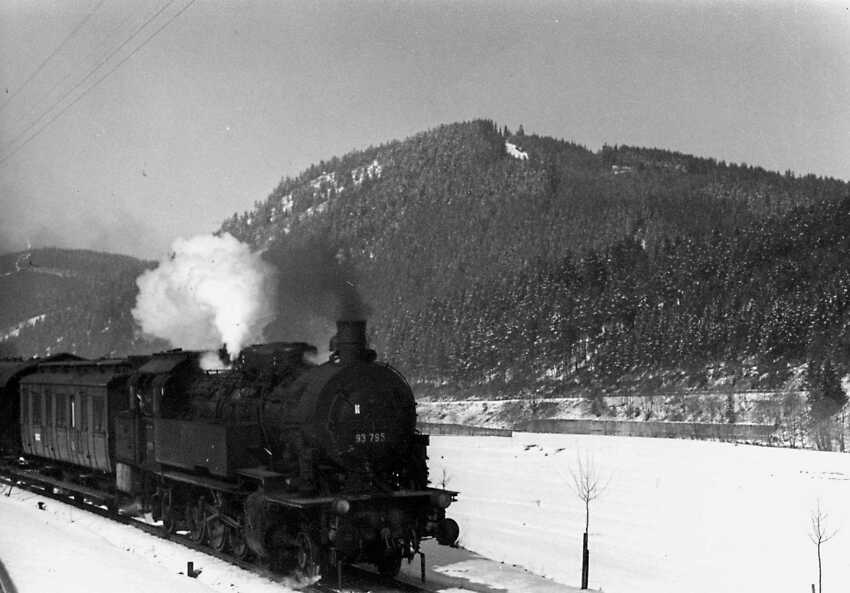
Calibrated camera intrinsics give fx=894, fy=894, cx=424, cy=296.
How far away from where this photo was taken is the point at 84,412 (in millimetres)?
22359

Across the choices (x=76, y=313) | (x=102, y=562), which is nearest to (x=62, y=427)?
(x=102, y=562)

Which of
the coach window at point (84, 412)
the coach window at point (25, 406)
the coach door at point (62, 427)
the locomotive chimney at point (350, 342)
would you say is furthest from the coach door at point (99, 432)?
the locomotive chimney at point (350, 342)

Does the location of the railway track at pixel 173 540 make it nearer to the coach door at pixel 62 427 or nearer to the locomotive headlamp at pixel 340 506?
the coach door at pixel 62 427

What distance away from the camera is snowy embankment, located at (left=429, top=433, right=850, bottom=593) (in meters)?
22.1

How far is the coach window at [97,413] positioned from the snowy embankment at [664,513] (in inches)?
376

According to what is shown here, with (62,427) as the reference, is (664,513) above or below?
below

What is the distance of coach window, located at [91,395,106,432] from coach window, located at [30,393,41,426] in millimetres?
5207

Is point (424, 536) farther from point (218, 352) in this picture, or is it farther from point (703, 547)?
point (703, 547)

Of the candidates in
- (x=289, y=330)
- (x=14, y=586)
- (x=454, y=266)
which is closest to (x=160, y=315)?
(x=289, y=330)

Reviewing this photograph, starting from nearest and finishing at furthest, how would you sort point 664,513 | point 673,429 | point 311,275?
point 311,275 < point 664,513 < point 673,429

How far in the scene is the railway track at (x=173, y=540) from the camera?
1380 centimetres

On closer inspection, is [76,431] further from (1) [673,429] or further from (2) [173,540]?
(1) [673,429]

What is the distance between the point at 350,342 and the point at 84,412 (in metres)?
10.8

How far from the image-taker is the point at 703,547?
24641mm
